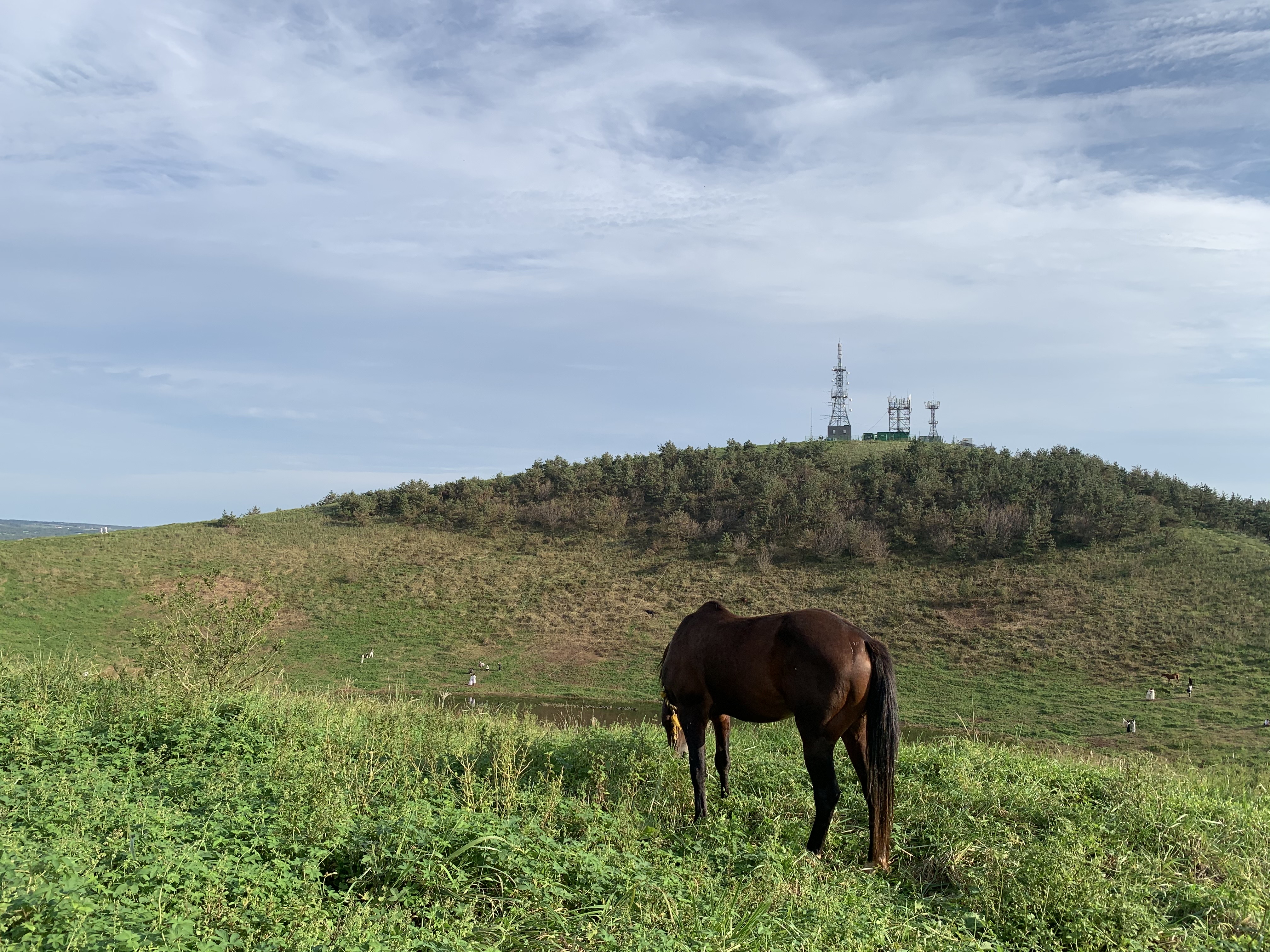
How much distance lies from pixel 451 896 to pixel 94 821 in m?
2.32

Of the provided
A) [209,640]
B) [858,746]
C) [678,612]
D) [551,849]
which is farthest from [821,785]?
[678,612]

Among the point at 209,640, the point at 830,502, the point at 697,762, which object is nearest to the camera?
the point at 697,762

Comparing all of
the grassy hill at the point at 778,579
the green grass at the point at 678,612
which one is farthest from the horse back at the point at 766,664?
the grassy hill at the point at 778,579

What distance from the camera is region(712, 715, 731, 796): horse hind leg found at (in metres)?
7.29

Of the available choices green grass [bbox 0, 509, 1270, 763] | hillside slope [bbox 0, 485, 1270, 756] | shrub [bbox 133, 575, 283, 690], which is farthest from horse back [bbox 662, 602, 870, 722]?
hillside slope [bbox 0, 485, 1270, 756]

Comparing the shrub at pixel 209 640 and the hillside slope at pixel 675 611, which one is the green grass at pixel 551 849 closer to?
the shrub at pixel 209 640

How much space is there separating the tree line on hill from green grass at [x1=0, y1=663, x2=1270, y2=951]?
26902 mm

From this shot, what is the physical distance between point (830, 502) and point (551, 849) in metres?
34.0

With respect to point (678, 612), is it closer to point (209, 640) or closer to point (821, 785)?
point (209, 640)

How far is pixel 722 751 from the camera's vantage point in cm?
743

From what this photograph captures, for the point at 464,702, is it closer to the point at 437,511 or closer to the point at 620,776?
the point at 620,776

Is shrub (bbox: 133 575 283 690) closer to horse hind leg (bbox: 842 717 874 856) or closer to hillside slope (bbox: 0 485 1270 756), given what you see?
horse hind leg (bbox: 842 717 874 856)

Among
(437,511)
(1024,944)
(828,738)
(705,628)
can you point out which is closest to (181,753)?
(705,628)

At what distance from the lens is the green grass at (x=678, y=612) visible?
70.7 feet
